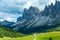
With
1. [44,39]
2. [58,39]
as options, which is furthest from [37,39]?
[58,39]

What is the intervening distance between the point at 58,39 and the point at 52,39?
12.9 ft

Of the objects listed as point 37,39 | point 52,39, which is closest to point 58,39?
point 52,39

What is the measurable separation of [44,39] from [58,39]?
30.7 feet

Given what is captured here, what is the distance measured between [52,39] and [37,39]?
32.7ft

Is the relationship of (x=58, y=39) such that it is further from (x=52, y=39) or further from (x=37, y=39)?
(x=37, y=39)

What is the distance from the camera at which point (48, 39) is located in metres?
123

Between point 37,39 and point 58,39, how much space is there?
45.5 feet

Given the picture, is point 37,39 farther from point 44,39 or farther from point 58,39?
point 58,39

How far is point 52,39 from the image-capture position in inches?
4892

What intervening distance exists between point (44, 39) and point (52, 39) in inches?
214

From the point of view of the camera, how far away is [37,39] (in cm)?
11962

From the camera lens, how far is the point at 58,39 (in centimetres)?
12569
